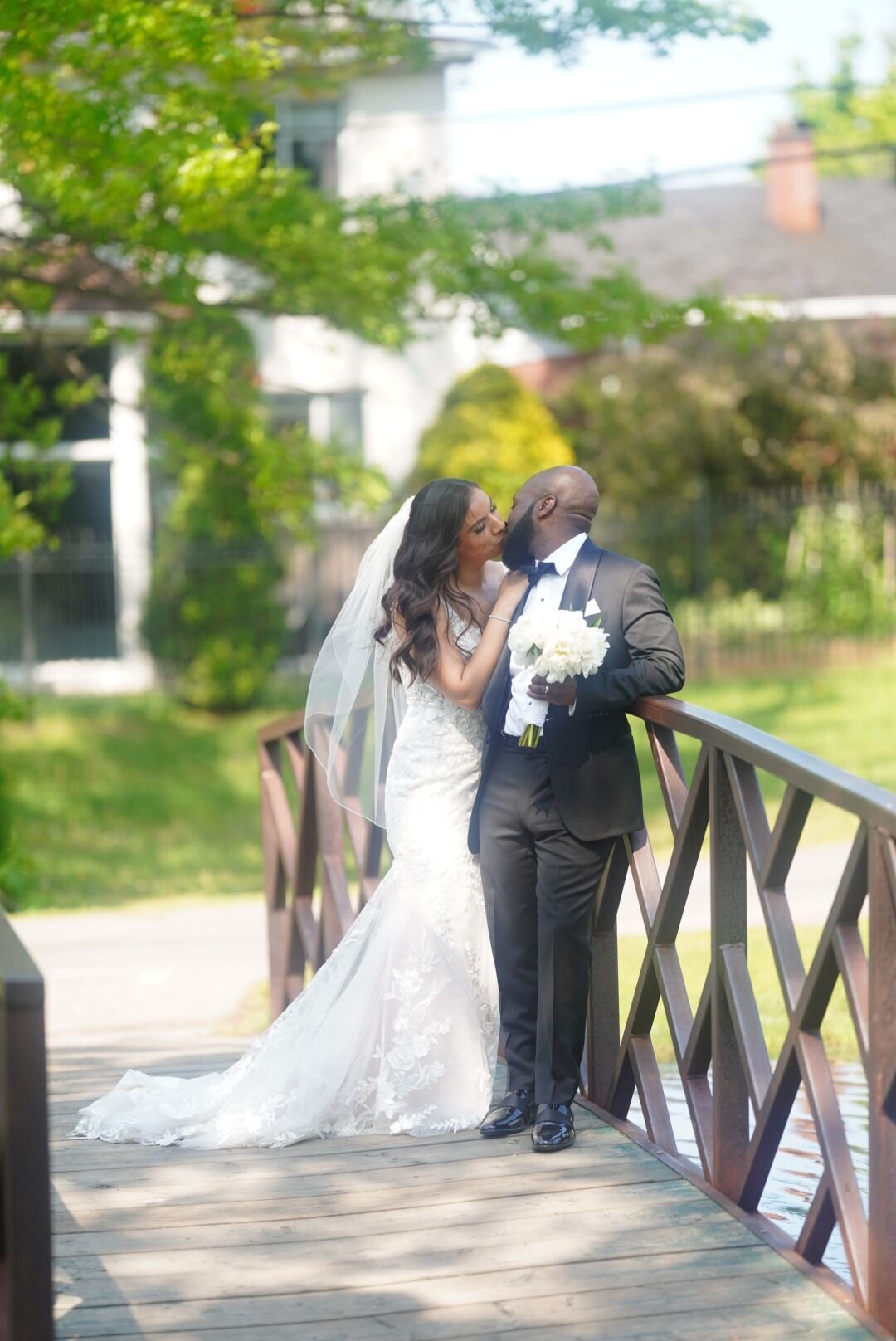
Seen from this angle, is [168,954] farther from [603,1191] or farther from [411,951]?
[603,1191]

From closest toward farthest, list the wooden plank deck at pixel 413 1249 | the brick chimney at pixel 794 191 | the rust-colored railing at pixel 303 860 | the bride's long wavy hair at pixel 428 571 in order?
the wooden plank deck at pixel 413 1249
the bride's long wavy hair at pixel 428 571
the rust-colored railing at pixel 303 860
the brick chimney at pixel 794 191

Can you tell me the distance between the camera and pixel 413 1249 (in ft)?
11.7

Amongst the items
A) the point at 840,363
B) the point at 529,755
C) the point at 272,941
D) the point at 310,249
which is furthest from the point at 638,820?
the point at 840,363

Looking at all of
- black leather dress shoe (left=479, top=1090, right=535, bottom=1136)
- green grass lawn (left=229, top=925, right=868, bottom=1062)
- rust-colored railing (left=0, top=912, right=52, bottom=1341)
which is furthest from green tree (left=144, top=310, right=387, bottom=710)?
rust-colored railing (left=0, top=912, right=52, bottom=1341)

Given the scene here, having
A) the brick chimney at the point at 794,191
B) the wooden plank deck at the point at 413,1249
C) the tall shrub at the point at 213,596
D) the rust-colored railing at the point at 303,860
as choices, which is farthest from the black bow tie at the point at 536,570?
the brick chimney at the point at 794,191

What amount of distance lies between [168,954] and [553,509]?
5.87 metres

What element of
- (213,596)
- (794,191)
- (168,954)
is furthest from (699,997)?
(794,191)

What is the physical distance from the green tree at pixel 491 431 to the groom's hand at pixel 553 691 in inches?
526

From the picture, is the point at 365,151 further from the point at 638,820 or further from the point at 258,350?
the point at 638,820

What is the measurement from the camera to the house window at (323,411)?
18.9m

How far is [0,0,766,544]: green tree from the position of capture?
321 inches

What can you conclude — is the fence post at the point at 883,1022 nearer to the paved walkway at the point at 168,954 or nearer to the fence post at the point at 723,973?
the fence post at the point at 723,973

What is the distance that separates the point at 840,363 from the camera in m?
19.7

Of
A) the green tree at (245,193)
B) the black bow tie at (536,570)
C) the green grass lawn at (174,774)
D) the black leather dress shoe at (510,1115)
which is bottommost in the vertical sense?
the green grass lawn at (174,774)
